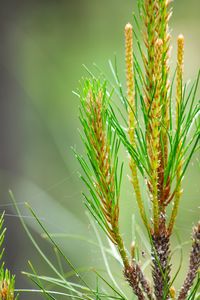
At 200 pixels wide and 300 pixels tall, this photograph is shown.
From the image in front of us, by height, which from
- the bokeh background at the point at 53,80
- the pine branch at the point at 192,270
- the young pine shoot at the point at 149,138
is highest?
the bokeh background at the point at 53,80

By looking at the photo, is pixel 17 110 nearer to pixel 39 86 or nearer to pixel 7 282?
pixel 39 86

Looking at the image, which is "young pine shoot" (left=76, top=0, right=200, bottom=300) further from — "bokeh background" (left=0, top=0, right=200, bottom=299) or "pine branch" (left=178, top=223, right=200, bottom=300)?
"bokeh background" (left=0, top=0, right=200, bottom=299)

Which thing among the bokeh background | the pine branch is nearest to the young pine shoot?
the pine branch

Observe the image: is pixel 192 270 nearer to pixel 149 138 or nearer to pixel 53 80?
pixel 149 138

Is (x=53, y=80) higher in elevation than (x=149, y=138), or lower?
higher

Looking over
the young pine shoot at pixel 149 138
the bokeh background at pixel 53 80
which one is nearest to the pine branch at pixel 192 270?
the young pine shoot at pixel 149 138

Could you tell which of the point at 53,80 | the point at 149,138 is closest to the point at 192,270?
the point at 149,138

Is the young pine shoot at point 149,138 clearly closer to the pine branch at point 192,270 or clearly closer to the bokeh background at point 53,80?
the pine branch at point 192,270

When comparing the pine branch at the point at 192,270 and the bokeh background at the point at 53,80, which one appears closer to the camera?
the pine branch at the point at 192,270
